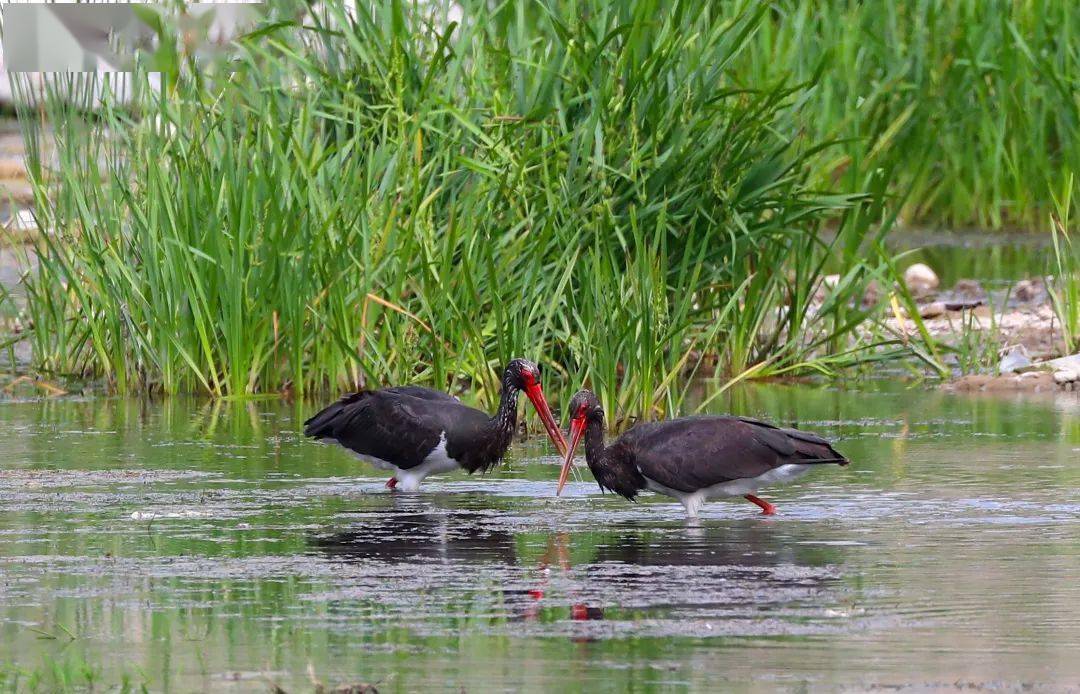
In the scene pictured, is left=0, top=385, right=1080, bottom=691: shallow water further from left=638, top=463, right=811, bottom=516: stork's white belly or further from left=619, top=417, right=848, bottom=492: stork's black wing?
left=619, top=417, right=848, bottom=492: stork's black wing

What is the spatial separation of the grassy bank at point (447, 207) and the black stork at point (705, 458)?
176 centimetres

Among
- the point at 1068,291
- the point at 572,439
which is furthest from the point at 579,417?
the point at 1068,291

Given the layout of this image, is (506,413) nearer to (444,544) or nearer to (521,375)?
(521,375)

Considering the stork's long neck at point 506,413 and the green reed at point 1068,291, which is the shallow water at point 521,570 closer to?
the stork's long neck at point 506,413

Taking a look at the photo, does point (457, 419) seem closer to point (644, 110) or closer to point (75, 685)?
point (644, 110)

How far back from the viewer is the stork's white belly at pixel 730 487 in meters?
9.25

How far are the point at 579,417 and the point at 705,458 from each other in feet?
2.56

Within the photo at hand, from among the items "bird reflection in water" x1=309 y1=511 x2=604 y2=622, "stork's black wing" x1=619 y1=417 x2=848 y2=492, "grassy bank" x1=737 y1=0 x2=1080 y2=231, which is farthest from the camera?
"grassy bank" x1=737 y1=0 x2=1080 y2=231

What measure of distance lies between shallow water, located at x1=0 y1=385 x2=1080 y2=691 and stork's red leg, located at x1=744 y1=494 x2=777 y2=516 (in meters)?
0.08

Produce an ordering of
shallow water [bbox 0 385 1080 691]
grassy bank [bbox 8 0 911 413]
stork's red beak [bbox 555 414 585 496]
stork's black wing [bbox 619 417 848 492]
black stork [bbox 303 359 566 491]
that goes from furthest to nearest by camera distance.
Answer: grassy bank [bbox 8 0 911 413]
black stork [bbox 303 359 566 491]
stork's red beak [bbox 555 414 585 496]
stork's black wing [bbox 619 417 848 492]
shallow water [bbox 0 385 1080 691]

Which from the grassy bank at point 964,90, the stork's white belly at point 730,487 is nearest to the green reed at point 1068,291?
the grassy bank at point 964,90

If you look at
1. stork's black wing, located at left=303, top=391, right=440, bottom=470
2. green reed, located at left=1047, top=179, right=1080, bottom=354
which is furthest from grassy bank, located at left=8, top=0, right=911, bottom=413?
green reed, located at left=1047, top=179, right=1080, bottom=354

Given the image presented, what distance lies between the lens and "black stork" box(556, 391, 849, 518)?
914 centimetres

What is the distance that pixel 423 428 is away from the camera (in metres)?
10.1
